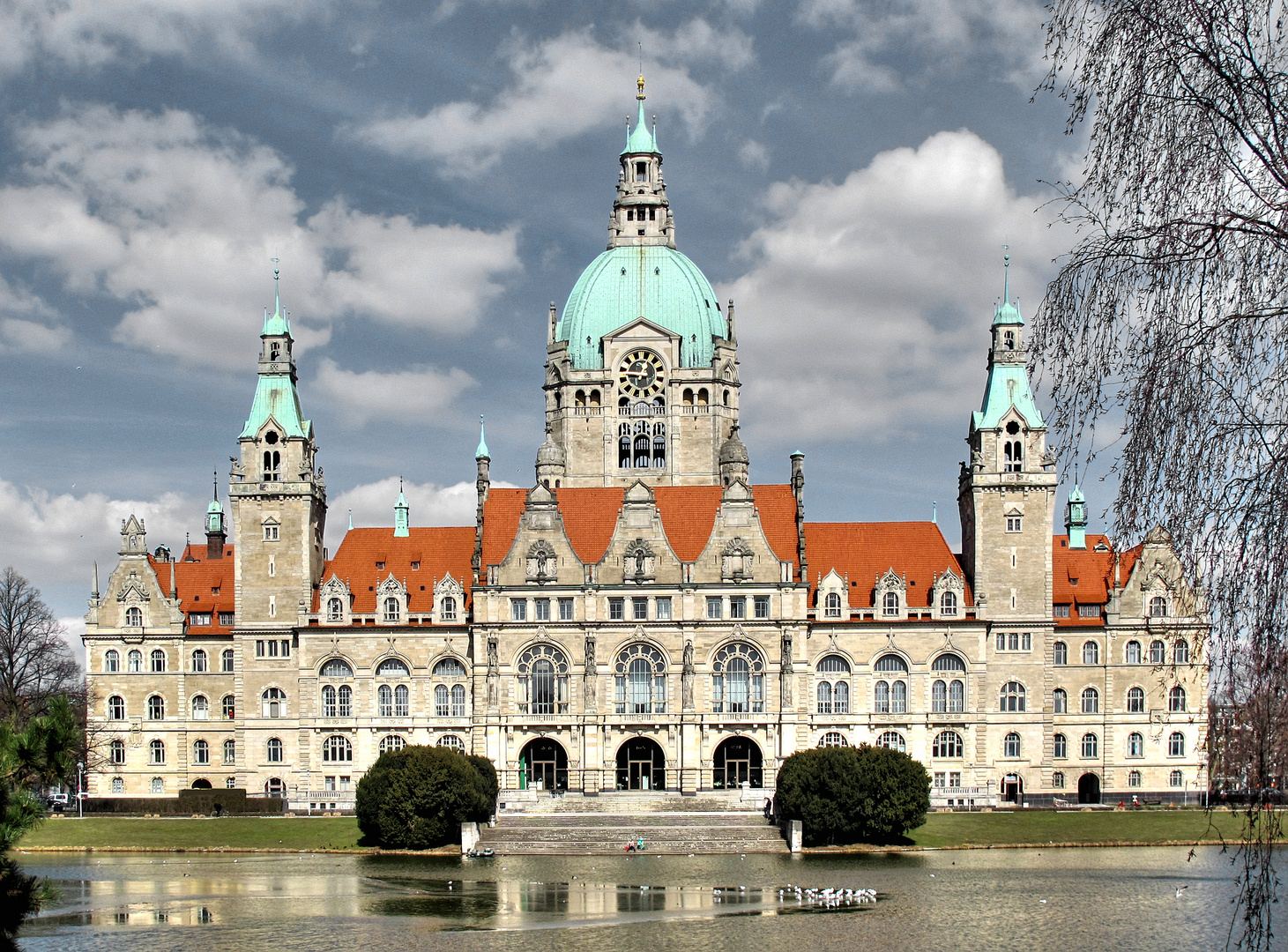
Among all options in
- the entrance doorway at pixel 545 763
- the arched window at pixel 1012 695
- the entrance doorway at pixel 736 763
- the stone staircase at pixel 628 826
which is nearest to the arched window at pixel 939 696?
the arched window at pixel 1012 695

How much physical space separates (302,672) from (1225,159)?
81.3 meters

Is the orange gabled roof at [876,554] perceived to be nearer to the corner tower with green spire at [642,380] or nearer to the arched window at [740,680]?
the arched window at [740,680]

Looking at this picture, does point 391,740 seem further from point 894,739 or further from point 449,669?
point 894,739

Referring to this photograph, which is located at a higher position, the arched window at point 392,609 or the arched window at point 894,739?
the arched window at point 392,609

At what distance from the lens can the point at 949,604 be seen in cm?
Result: 9206

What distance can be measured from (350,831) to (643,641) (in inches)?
838

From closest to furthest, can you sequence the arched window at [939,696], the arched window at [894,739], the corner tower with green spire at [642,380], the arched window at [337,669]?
the arched window at [894,739], the arched window at [939,696], the arched window at [337,669], the corner tower with green spire at [642,380]

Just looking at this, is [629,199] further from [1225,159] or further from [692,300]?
[1225,159]

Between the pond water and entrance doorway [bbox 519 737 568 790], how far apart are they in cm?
1986

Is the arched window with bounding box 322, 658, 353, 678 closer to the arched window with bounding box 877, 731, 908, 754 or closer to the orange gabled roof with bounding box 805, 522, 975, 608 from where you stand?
the orange gabled roof with bounding box 805, 522, 975, 608

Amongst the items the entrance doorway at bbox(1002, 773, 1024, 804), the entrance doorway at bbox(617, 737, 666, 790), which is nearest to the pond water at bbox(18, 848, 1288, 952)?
the entrance doorway at bbox(617, 737, 666, 790)

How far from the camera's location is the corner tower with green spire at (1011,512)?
9306 centimetres

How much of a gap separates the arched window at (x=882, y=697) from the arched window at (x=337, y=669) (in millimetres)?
32113

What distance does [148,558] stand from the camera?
98188 mm
